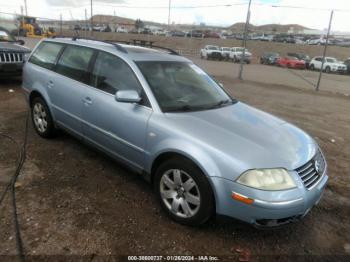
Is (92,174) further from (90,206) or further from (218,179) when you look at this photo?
(218,179)

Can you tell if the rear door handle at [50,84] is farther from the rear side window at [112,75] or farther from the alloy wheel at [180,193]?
the alloy wheel at [180,193]

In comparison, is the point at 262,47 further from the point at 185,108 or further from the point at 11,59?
the point at 185,108

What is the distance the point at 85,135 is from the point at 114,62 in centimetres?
103

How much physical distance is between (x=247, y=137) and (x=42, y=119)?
3.40m

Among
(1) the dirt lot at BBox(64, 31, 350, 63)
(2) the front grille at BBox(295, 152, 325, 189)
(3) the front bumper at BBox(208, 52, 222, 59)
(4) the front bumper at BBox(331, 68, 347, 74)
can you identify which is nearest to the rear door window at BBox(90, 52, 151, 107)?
(2) the front grille at BBox(295, 152, 325, 189)

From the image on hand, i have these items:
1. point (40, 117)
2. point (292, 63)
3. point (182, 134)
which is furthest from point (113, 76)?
point (292, 63)

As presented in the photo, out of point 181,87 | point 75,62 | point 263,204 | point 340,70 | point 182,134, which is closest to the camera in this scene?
point 263,204

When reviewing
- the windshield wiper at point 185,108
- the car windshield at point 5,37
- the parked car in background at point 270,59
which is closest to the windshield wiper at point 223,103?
the windshield wiper at point 185,108

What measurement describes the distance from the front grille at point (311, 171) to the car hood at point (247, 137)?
53 millimetres

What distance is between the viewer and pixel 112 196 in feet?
11.9

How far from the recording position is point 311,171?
304 cm

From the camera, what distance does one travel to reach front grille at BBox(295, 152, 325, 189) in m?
2.89

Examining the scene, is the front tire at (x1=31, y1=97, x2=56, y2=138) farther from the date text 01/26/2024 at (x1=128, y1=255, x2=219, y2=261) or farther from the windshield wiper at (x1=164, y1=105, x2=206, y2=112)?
the date text 01/26/2024 at (x1=128, y1=255, x2=219, y2=261)

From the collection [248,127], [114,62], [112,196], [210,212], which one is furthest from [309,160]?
[114,62]
